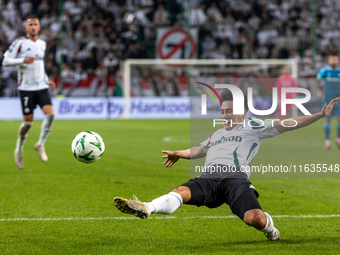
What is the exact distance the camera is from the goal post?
22578mm

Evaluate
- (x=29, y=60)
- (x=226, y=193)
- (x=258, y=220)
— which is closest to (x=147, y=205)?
(x=226, y=193)

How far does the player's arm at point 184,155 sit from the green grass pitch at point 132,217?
66 centimetres

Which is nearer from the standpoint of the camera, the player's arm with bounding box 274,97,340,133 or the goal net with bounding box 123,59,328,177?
the player's arm with bounding box 274,97,340,133

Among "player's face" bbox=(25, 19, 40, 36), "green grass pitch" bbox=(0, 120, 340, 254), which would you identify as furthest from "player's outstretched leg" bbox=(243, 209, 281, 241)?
"player's face" bbox=(25, 19, 40, 36)

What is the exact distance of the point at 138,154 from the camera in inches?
443

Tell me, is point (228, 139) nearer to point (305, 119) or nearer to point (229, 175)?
point (229, 175)

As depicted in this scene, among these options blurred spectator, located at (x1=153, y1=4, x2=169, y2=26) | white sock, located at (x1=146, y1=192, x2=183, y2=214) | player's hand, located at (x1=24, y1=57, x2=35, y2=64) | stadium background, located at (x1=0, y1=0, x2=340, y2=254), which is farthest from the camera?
blurred spectator, located at (x1=153, y1=4, x2=169, y2=26)

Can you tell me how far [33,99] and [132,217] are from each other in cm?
469

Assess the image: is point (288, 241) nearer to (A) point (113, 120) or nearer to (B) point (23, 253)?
(B) point (23, 253)

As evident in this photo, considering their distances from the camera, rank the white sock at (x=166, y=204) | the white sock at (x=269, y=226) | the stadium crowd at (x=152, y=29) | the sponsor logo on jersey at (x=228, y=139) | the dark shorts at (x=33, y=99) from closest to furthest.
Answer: the white sock at (x=166, y=204) → the white sock at (x=269, y=226) → the sponsor logo on jersey at (x=228, y=139) → the dark shorts at (x=33, y=99) → the stadium crowd at (x=152, y=29)

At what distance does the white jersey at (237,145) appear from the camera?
4801 mm

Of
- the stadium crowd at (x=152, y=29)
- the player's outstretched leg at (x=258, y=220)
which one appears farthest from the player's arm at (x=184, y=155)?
the stadium crowd at (x=152, y=29)

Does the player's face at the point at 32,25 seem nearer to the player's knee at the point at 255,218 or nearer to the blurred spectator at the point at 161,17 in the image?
the player's knee at the point at 255,218

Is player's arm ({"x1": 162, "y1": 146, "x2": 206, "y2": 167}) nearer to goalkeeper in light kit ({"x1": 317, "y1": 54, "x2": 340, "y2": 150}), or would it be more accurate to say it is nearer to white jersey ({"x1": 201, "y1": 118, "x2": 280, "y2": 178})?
white jersey ({"x1": 201, "y1": 118, "x2": 280, "y2": 178})
